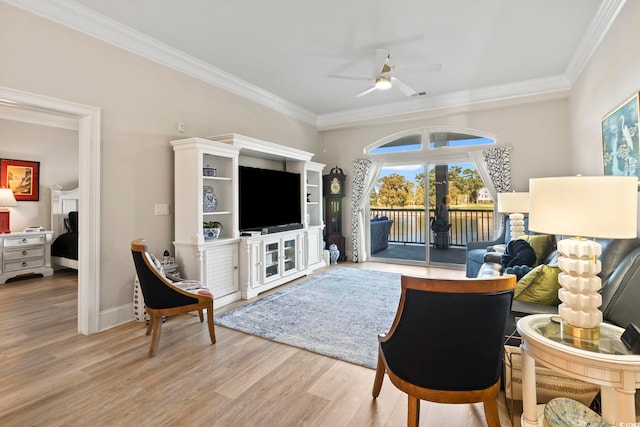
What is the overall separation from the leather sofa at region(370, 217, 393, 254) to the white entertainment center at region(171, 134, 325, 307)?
178cm

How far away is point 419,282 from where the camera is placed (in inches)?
53.6

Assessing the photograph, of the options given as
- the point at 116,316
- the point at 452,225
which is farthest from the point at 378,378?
the point at 452,225

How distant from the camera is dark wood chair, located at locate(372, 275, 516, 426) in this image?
1.34 m

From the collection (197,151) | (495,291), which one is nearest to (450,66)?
(197,151)

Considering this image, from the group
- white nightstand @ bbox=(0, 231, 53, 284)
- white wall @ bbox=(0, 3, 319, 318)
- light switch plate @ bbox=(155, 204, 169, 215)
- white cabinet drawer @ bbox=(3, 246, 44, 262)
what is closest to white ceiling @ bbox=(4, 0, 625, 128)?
white wall @ bbox=(0, 3, 319, 318)

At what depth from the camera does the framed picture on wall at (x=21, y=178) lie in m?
5.12

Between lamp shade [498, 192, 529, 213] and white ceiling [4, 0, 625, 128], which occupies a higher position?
white ceiling [4, 0, 625, 128]

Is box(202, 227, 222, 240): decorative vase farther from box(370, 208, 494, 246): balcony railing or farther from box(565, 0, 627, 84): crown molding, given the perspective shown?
box(565, 0, 627, 84): crown molding

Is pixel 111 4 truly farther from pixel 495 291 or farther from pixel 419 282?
pixel 495 291

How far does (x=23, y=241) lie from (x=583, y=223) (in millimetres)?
7029

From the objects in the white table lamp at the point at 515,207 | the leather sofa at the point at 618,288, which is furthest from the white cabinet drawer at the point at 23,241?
the white table lamp at the point at 515,207

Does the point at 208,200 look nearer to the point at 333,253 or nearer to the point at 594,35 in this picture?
the point at 333,253

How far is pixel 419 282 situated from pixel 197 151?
2985mm

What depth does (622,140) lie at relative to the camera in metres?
2.71
